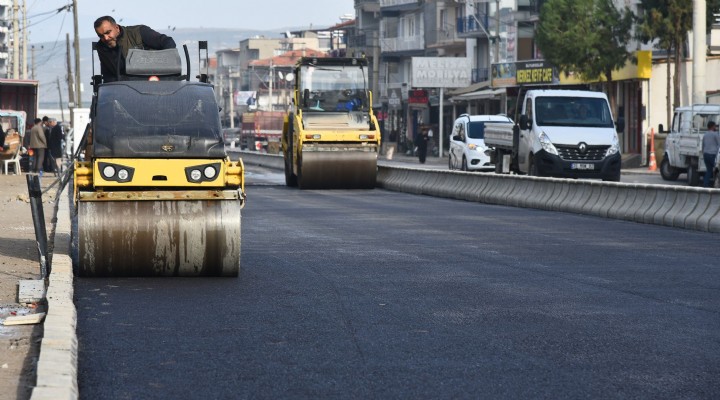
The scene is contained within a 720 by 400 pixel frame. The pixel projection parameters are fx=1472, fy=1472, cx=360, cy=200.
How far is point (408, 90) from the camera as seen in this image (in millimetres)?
103500

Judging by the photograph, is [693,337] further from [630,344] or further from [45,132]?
[45,132]

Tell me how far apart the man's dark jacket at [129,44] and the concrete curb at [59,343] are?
1.97 meters

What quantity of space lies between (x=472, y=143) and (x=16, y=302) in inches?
1375

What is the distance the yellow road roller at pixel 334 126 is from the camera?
1405 inches

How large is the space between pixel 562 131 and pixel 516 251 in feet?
58.9

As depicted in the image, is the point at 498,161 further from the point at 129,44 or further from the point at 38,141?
the point at 129,44

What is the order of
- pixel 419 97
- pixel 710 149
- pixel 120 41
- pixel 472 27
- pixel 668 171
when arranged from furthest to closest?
pixel 419 97, pixel 472 27, pixel 668 171, pixel 710 149, pixel 120 41

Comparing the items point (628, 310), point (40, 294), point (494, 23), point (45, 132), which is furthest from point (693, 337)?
point (494, 23)

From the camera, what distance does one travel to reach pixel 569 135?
111 ft

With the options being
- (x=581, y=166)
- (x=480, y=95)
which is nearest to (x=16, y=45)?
(x=480, y=95)

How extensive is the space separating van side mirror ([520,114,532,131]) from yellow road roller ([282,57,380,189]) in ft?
11.9

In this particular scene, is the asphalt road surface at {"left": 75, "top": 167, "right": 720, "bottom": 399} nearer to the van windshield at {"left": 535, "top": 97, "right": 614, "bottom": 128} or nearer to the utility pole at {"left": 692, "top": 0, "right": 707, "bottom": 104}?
the van windshield at {"left": 535, "top": 97, "right": 614, "bottom": 128}

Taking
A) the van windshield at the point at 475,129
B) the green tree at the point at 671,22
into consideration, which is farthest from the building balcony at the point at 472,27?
the van windshield at the point at 475,129

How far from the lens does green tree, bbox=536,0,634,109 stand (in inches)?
2311
